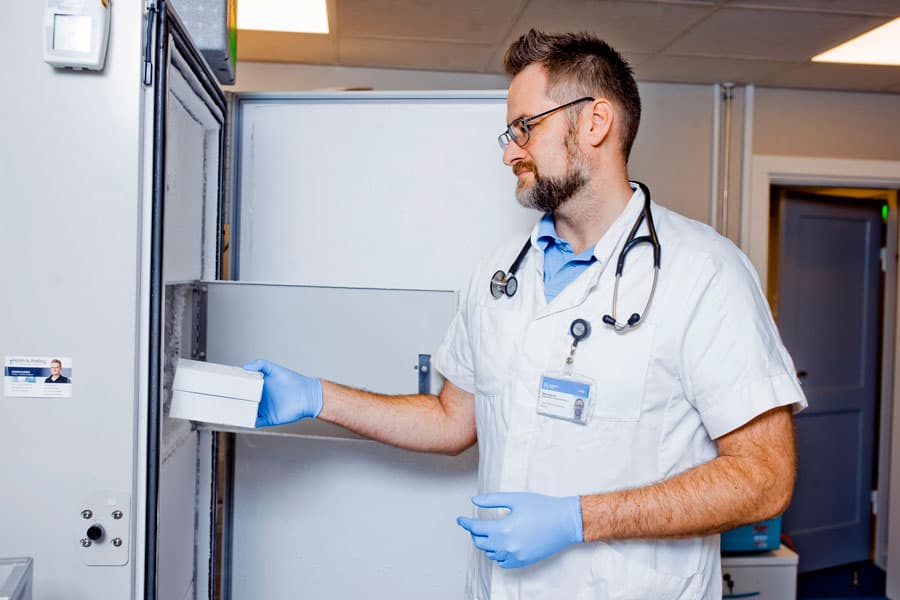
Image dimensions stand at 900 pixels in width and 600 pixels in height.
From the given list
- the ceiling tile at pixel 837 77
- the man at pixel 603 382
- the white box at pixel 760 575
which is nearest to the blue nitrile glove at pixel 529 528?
the man at pixel 603 382

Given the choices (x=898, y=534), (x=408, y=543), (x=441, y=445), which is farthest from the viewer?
(x=898, y=534)

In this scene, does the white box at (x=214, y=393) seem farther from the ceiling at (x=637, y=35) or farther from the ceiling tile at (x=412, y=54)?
the ceiling tile at (x=412, y=54)

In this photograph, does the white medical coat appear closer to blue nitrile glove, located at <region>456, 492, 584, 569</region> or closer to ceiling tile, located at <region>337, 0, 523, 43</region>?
blue nitrile glove, located at <region>456, 492, 584, 569</region>

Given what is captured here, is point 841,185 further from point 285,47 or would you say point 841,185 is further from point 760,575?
point 285,47

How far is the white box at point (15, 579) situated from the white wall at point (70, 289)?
0.24 ft

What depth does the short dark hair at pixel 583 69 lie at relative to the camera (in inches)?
48.5

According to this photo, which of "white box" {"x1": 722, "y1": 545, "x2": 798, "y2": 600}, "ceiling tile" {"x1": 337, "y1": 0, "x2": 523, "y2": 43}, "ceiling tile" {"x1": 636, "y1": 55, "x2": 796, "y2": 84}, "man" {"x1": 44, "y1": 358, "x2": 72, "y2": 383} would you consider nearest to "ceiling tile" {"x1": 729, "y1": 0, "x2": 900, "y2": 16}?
"ceiling tile" {"x1": 636, "y1": 55, "x2": 796, "y2": 84}

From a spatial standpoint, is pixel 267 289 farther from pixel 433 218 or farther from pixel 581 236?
pixel 581 236

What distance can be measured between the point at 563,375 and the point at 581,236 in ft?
0.92

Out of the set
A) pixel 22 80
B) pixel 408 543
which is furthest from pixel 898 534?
pixel 22 80

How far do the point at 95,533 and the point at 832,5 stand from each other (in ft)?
8.20

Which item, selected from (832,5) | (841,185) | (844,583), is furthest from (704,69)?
(844,583)

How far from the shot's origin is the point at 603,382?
111cm

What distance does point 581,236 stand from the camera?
4.21 feet
